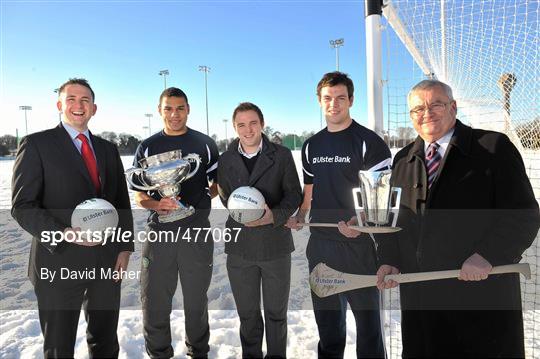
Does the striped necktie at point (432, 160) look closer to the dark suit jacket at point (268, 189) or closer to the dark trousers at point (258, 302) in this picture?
the dark suit jacket at point (268, 189)

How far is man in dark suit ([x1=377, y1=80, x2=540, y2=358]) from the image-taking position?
167 cm

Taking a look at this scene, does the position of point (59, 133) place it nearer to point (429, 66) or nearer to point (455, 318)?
point (455, 318)

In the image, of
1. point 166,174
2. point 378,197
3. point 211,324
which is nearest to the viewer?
point 378,197

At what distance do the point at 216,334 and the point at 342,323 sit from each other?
3.99 feet

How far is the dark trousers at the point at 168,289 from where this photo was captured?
256cm

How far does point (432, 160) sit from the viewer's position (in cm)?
188

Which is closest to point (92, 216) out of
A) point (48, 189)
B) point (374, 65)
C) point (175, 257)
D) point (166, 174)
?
point (48, 189)

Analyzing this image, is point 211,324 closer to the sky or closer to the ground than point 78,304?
closer to the ground

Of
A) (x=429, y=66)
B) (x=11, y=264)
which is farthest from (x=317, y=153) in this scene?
(x=11, y=264)

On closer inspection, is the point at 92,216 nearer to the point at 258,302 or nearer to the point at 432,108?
the point at 258,302

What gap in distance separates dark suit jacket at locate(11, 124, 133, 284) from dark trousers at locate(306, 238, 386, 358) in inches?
55.0

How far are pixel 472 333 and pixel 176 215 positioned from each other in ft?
6.04

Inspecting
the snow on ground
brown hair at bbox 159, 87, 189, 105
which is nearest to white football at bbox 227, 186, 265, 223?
brown hair at bbox 159, 87, 189, 105

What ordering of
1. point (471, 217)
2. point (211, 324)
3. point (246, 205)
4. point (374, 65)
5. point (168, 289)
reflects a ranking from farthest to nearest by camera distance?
point (211, 324)
point (374, 65)
point (168, 289)
point (246, 205)
point (471, 217)
